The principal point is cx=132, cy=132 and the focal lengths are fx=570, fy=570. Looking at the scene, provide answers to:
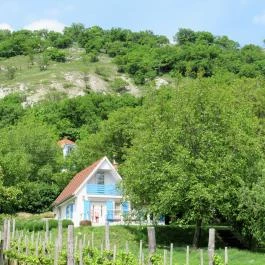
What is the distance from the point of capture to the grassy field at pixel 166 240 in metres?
28.3

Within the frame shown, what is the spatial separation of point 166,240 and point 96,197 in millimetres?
13940

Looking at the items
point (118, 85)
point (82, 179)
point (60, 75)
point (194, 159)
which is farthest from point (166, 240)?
point (60, 75)

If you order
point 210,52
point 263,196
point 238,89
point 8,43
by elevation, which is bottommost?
point 263,196

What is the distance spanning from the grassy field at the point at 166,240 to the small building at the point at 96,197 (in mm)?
10600

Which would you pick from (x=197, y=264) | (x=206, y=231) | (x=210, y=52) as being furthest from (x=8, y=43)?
(x=197, y=264)

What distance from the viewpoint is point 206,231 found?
3919 centimetres

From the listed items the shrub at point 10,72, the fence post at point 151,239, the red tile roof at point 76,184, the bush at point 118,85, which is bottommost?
the fence post at point 151,239

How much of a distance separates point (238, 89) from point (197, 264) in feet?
93.2

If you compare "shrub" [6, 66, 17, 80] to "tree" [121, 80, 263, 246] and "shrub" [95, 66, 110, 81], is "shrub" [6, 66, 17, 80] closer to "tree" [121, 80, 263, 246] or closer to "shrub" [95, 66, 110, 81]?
"shrub" [95, 66, 110, 81]

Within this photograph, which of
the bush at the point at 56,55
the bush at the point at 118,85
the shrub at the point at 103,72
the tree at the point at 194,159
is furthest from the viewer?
the bush at the point at 56,55

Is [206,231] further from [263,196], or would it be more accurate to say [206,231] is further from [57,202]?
[57,202]

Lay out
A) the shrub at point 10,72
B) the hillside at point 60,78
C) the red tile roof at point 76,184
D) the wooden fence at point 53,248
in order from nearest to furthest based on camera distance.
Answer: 1. the wooden fence at point 53,248
2. the red tile roof at point 76,184
3. the hillside at point 60,78
4. the shrub at point 10,72

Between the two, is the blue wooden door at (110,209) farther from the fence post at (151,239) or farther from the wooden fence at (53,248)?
the fence post at (151,239)

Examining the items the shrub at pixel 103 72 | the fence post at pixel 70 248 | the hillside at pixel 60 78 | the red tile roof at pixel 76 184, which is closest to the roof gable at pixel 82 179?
the red tile roof at pixel 76 184
